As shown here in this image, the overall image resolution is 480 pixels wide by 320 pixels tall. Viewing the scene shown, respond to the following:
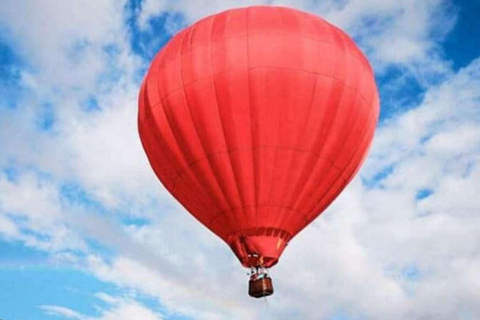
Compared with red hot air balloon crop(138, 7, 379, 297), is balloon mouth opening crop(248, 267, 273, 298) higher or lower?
lower

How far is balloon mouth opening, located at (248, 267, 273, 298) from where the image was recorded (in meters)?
21.2

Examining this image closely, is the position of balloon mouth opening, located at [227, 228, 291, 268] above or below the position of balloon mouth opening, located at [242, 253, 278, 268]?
above

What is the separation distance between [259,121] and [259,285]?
5176 millimetres

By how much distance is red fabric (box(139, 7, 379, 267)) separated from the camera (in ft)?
70.5

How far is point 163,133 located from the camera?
74.6 ft

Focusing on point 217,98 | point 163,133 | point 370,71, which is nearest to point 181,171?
point 163,133

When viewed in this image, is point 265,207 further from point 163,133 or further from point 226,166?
point 163,133

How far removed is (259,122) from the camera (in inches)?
846

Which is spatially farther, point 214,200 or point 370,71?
point 370,71

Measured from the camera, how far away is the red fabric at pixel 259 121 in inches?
846

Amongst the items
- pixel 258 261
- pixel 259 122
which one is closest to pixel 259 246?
pixel 258 261

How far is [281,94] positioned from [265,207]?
11.9ft

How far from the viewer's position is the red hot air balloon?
845 inches

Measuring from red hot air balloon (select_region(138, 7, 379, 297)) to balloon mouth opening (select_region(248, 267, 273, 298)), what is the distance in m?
0.03
